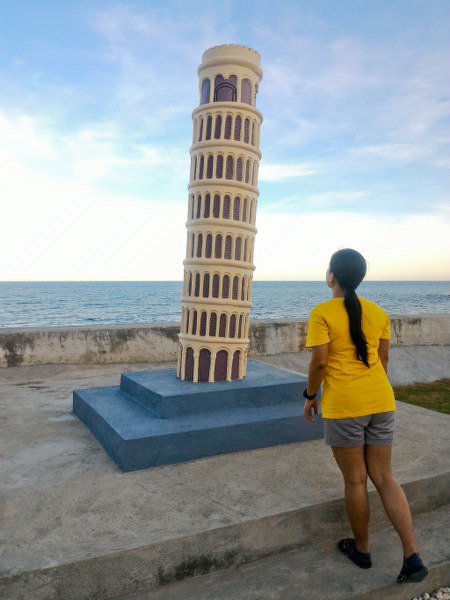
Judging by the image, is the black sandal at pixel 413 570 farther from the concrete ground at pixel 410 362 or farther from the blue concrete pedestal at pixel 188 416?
the concrete ground at pixel 410 362

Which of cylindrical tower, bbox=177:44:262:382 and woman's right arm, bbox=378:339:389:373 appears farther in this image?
cylindrical tower, bbox=177:44:262:382

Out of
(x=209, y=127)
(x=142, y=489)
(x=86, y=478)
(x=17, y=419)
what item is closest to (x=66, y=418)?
(x=17, y=419)

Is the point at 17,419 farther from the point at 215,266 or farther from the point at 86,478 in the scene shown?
the point at 215,266

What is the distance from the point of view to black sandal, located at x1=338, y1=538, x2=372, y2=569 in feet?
11.5

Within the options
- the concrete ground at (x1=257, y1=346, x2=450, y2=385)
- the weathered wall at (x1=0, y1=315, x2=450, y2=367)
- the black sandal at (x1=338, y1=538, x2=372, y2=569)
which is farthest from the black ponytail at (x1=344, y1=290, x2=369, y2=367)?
the concrete ground at (x1=257, y1=346, x2=450, y2=385)

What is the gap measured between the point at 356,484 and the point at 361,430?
44 cm

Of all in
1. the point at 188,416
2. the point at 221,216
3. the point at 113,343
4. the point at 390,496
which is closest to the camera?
the point at 390,496

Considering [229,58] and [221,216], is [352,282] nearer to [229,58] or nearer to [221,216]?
[221,216]

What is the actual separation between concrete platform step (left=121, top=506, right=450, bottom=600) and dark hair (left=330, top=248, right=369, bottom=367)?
5.25ft

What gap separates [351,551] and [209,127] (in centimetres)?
543

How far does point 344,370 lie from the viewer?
10.9ft

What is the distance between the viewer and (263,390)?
238 inches

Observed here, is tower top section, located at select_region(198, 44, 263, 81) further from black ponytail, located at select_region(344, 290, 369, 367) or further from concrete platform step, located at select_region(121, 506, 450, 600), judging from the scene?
concrete platform step, located at select_region(121, 506, 450, 600)

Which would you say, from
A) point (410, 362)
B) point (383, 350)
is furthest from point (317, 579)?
point (410, 362)
